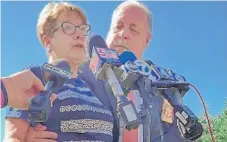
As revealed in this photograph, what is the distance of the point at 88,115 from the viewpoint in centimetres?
235

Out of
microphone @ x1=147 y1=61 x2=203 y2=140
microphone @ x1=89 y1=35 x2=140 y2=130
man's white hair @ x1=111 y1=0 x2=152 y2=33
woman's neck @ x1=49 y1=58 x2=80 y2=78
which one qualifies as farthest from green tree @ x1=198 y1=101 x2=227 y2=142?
microphone @ x1=89 y1=35 x2=140 y2=130

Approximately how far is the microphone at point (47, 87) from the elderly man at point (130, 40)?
586 mm

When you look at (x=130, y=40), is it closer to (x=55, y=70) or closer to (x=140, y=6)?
(x=140, y=6)

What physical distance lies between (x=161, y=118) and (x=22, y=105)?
95 cm

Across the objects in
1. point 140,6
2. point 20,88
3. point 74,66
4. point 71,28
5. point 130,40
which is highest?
point 140,6

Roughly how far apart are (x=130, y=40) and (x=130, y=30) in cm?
8

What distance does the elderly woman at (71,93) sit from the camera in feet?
7.47

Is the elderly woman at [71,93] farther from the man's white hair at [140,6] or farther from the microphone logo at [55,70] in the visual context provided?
the man's white hair at [140,6]

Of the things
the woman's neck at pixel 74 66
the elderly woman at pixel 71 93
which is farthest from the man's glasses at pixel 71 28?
the woman's neck at pixel 74 66

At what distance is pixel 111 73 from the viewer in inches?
75.7

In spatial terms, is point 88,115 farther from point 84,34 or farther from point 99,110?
point 84,34

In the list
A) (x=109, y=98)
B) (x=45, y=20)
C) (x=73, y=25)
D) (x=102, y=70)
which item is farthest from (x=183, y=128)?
(x=45, y=20)

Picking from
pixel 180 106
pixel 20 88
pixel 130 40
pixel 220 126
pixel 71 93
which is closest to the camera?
pixel 20 88

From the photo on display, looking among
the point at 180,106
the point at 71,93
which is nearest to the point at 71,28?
the point at 71,93
